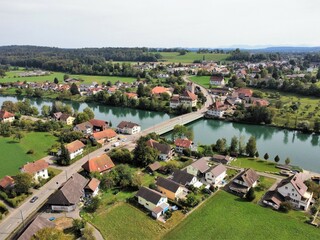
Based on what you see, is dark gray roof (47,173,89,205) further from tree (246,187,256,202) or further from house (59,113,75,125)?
house (59,113,75,125)

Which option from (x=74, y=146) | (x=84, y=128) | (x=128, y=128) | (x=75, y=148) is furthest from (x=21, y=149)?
(x=128, y=128)

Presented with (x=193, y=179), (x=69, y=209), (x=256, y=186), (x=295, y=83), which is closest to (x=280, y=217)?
(x=256, y=186)

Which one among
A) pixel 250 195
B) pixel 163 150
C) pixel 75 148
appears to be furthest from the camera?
pixel 75 148

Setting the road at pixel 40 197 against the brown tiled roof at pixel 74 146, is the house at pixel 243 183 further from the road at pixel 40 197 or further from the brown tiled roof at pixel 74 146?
the brown tiled roof at pixel 74 146

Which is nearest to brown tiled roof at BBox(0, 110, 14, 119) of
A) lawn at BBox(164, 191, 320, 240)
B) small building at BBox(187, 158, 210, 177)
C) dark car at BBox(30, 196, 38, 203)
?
dark car at BBox(30, 196, 38, 203)

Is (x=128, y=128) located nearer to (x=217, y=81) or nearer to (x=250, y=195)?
(x=250, y=195)

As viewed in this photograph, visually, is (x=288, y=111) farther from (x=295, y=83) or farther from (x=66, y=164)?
(x=66, y=164)
